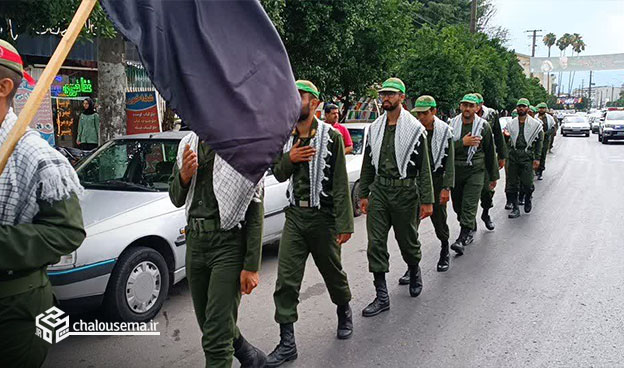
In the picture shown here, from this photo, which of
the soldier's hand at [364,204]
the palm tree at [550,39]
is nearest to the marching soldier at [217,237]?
the soldier's hand at [364,204]

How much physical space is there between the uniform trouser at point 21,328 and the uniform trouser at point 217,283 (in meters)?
1.04

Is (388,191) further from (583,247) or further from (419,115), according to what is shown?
(583,247)

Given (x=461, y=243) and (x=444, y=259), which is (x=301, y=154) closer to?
(x=444, y=259)

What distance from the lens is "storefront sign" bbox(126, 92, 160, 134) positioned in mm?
13102

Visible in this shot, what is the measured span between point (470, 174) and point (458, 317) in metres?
2.96

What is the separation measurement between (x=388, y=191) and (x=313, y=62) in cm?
801

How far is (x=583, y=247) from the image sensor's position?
768 cm

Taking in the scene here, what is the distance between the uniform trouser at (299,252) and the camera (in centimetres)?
423

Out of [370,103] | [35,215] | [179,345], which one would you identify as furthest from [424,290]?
[370,103]

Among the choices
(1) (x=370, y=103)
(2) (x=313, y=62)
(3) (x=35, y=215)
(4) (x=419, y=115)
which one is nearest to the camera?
(3) (x=35, y=215)

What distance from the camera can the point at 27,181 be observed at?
221 cm

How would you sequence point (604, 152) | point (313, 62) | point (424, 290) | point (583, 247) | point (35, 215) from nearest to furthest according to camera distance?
point (35, 215) < point (424, 290) < point (583, 247) < point (313, 62) < point (604, 152)

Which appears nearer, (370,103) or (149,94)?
(149,94)

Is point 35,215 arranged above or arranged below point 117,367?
above
